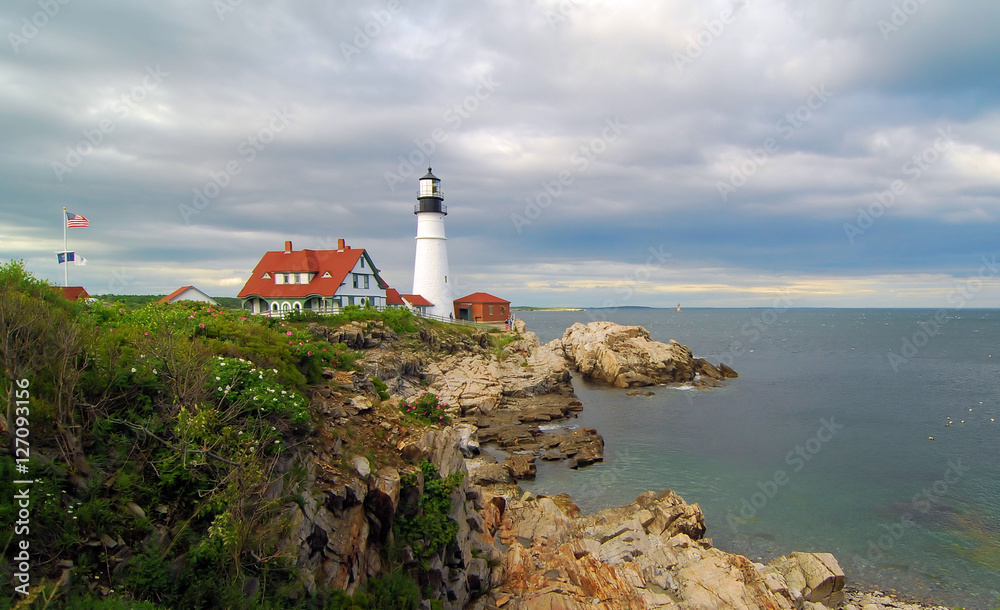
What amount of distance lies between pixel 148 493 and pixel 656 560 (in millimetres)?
12925

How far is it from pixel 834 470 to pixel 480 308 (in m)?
38.0

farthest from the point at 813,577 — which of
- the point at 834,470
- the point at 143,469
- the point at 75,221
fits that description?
the point at 75,221

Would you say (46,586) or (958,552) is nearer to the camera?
(46,586)

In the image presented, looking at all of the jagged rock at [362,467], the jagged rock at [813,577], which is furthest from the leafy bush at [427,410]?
the jagged rock at [813,577]

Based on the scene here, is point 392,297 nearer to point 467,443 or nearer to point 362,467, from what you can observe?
Answer: point 467,443

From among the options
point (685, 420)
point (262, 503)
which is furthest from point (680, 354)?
point (262, 503)

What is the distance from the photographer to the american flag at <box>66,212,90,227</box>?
16516 mm

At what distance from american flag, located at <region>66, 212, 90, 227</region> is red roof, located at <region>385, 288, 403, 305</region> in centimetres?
2933

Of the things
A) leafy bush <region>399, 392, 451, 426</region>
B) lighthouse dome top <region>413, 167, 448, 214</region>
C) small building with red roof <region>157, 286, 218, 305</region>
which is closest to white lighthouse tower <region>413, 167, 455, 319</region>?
lighthouse dome top <region>413, 167, 448, 214</region>

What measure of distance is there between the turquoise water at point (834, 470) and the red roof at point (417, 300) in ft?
53.2

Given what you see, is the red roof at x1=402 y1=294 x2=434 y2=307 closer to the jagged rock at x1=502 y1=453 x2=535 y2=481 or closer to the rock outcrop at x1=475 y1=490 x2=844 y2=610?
the jagged rock at x1=502 y1=453 x2=535 y2=481

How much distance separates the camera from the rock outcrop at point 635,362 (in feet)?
157

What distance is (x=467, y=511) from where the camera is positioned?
40.3 feet

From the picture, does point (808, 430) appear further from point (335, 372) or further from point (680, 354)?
point (335, 372)
